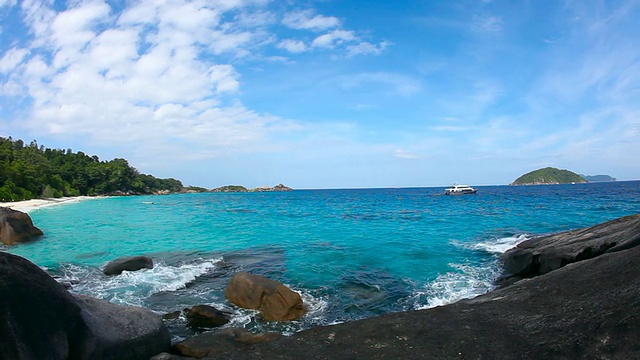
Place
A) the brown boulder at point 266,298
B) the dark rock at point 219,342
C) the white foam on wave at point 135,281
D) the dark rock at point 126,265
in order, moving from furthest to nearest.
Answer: the dark rock at point 126,265
the white foam on wave at point 135,281
the brown boulder at point 266,298
the dark rock at point 219,342

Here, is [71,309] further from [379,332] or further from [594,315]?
[594,315]

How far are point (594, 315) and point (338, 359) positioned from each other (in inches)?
170

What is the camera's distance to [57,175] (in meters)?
105

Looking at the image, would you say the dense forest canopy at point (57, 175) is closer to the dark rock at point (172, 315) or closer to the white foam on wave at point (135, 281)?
the white foam on wave at point (135, 281)

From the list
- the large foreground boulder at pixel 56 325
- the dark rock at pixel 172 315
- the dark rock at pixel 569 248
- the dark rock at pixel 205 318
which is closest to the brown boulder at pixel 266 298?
the dark rock at pixel 205 318

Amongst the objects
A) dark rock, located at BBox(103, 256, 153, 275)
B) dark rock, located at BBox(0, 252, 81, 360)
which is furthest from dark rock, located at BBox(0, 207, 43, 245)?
dark rock, located at BBox(0, 252, 81, 360)

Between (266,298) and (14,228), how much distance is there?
87.2 feet

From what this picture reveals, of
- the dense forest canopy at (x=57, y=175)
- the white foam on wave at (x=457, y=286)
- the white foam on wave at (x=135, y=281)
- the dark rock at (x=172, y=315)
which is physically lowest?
the white foam on wave at (x=135, y=281)

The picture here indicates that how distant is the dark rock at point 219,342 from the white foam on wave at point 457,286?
22.0 feet

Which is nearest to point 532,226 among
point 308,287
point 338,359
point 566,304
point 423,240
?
A: point 423,240

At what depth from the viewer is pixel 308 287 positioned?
15.5 metres

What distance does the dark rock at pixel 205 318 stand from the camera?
1103 cm

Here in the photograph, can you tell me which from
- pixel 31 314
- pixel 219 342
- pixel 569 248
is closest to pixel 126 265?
pixel 219 342

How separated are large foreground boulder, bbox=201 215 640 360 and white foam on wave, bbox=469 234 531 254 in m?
14.6
